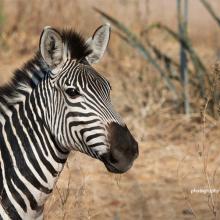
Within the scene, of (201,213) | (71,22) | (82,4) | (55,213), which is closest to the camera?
(55,213)

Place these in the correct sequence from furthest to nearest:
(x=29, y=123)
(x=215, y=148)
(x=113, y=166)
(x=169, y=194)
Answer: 1. (x=215, y=148)
2. (x=169, y=194)
3. (x=29, y=123)
4. (x=113, y=166)

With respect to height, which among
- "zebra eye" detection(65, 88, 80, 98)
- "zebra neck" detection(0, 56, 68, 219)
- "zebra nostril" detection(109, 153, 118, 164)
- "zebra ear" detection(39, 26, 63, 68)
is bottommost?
"zebra nostril" detection(109, 153, 118, 164)

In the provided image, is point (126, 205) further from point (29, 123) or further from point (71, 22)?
point (71, 22)

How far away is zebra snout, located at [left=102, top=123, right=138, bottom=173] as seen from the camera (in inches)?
182

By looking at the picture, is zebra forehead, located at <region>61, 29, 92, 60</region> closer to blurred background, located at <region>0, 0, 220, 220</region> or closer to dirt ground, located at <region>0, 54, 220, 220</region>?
blurred background, located at <region>0, 0, 220, 220</region>

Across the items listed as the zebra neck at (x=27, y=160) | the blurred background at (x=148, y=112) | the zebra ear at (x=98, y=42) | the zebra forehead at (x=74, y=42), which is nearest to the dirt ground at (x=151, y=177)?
the blurred background at (x=148, y=112)

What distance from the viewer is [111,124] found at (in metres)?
4.74

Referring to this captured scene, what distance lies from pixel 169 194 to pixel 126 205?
1.97 ft

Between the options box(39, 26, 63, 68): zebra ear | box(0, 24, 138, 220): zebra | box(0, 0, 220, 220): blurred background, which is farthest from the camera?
box(0, 0, 220, 220): blurred background

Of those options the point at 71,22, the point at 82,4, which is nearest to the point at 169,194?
the point at 71,22

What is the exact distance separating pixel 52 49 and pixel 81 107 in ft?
1.50

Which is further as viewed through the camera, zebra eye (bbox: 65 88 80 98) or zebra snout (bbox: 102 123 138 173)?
zebra eye (bbox: 65 88 80 98)

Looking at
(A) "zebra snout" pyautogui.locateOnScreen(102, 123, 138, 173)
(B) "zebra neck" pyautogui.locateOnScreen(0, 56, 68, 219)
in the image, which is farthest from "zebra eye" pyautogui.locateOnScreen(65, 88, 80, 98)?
(A) "zebra snout" pyautogui.locateOnScreen(102, 123, 138, 173)

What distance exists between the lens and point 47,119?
498 centimetres
